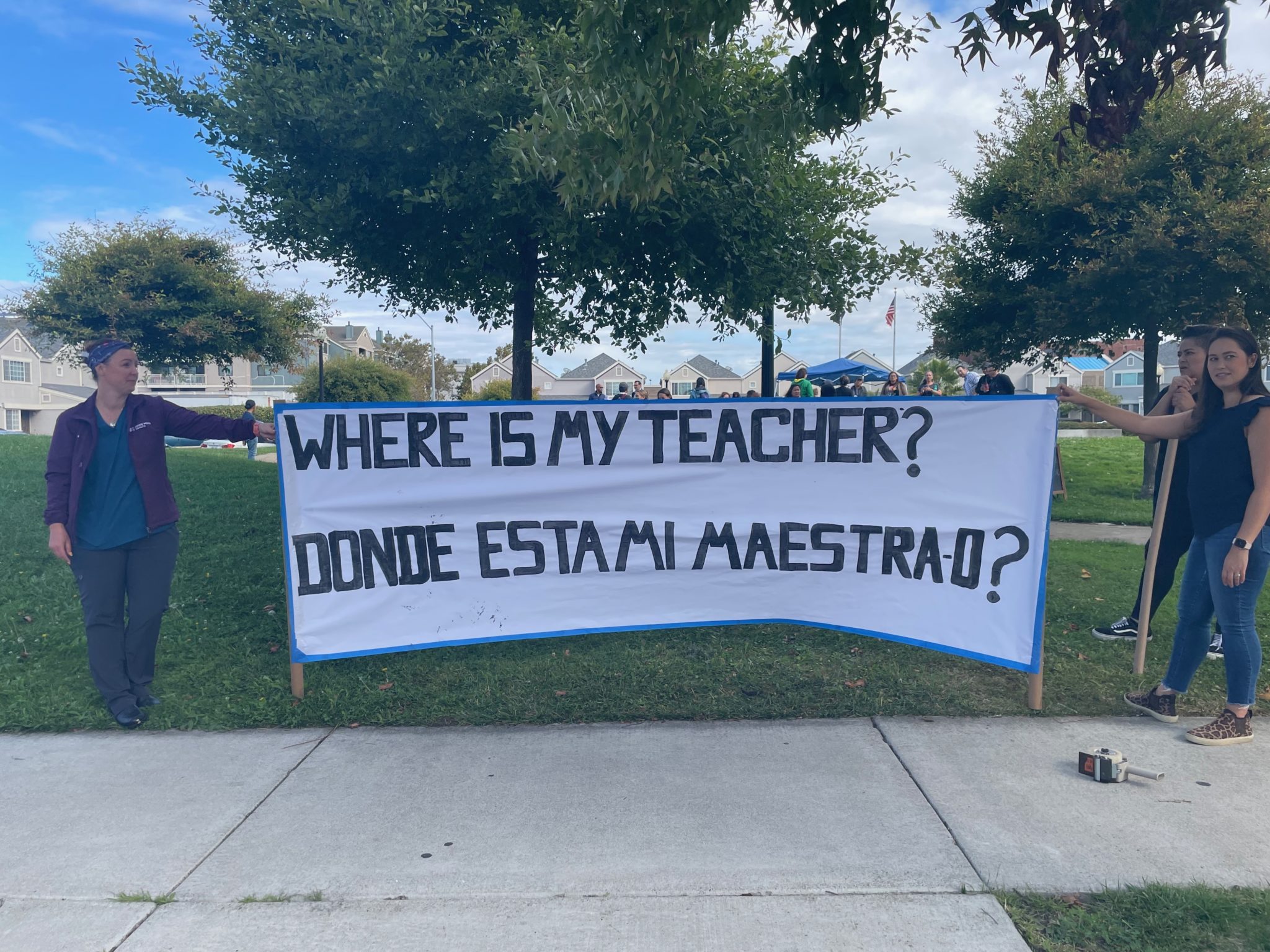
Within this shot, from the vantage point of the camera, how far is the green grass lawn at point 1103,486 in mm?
10977

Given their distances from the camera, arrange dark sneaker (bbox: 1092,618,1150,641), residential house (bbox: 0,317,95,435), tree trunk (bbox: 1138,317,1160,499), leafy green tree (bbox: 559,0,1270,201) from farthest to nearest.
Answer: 1. residential house (bbox: 0,317,95,435)
2. tree trunk (bbox: 1138,317,1160,499)
3. dark sneaker (bbox: 1092,618,1150,641)
4. leafy green tree (bbox: 559,0,1270,201)

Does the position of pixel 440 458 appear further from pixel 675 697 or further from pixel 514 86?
pixel 514 86

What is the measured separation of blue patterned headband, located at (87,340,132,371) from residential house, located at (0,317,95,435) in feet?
207

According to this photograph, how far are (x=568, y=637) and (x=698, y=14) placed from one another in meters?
3.75

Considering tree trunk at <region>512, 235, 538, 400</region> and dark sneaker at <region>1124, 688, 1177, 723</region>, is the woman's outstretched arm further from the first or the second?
tree trunk at <region>512, 235, 538, 400</region>

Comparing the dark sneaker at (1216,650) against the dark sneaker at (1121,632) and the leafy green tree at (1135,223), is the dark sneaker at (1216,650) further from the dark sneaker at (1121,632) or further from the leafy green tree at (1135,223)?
the leafy green tree at (1135,223)

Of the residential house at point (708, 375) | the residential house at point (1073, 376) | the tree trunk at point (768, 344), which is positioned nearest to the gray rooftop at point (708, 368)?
the residential house at point (708, 375)

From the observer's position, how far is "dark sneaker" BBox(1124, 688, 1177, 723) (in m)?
4.48

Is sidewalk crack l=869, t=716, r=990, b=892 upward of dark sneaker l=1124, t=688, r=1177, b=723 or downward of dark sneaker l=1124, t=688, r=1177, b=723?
downward

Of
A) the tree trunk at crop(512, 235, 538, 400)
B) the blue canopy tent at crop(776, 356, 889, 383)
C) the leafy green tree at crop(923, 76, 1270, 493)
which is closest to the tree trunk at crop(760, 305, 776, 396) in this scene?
the tree trunk at crop(512, 235, 538, 400)

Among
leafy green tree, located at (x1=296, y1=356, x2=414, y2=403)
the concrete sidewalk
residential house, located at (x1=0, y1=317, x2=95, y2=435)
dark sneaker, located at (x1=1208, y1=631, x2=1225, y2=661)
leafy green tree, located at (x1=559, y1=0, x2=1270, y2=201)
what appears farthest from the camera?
residential house, located at (x1=0, y1=317, x2=95, y2=435)

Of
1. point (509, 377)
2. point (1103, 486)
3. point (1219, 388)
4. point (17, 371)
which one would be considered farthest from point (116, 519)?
point (509, 377)

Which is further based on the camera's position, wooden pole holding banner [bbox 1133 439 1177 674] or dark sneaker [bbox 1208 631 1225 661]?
dark sneaker [bbox 1208 631 1225 661]

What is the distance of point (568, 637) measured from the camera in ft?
19.2
